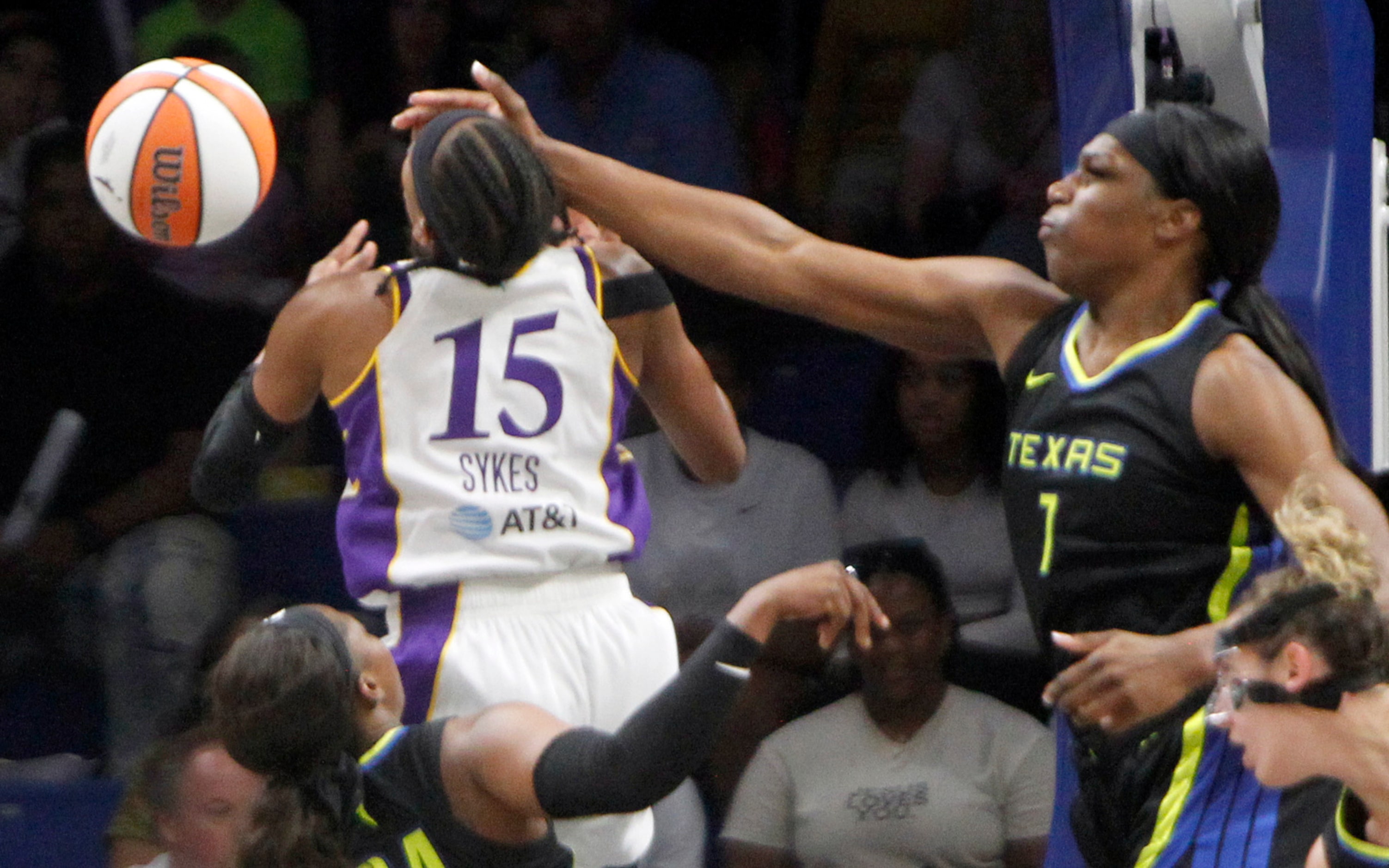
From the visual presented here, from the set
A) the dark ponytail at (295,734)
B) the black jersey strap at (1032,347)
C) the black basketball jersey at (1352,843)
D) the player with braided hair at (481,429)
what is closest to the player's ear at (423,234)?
the player with braided hair at (481,429)

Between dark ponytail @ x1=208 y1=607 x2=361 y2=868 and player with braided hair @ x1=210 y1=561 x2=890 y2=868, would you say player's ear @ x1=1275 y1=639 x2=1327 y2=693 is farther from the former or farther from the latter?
dark ponytail @ x1=208 y1=607 x2=361 y2=868

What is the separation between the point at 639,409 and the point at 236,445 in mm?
1982

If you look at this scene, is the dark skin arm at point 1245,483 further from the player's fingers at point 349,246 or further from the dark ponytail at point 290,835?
the player's fingers at point 349,246

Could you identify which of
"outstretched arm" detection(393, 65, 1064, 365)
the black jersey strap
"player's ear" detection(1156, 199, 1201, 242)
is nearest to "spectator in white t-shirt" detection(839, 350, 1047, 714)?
"outstretched arm" detection(393, 65, 1064, 365)

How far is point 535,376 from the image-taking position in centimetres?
302

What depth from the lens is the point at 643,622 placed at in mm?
3148

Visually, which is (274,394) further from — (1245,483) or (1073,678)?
(1245,483)

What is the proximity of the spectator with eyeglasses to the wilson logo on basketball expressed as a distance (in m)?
2.03

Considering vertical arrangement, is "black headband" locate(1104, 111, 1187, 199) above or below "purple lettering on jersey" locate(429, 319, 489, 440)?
above

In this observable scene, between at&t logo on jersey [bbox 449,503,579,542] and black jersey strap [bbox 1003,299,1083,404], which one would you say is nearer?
at&t logo on jersey [bbox 449,503,579,542]

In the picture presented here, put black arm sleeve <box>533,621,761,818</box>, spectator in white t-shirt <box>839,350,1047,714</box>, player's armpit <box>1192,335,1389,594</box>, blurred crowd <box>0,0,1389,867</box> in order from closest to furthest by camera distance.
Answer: black arm sleeve <box>533,621,761,818</box> < player's armpit <box>1192,335,1389,594</box> < blurred crowd <box>0,0,1389,867</box> < spectator in white t-shirt <box>839,350,1047,714</box>

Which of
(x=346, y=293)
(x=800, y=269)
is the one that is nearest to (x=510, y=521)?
(x=346, y=293)

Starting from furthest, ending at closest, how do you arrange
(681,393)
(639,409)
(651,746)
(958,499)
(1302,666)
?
1. (639,409)
2. (958,499)
3. (681,393)
4. (651,746)
5. (1302,666)

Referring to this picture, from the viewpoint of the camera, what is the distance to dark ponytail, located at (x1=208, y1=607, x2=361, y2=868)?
2766 mm
